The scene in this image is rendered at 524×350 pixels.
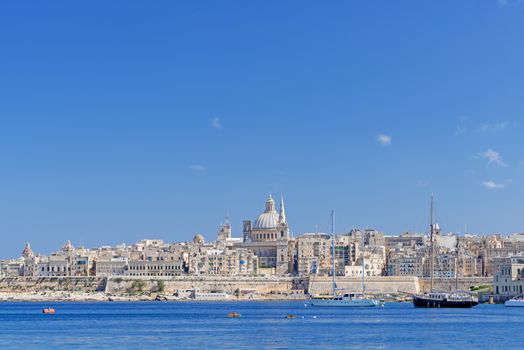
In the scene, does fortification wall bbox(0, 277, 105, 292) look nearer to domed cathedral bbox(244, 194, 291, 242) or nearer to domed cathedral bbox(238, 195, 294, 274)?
domed cathedral bbox(238, 195, 294, 274)

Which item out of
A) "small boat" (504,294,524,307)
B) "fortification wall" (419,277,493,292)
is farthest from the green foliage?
"small boat" (504,294,524,307)

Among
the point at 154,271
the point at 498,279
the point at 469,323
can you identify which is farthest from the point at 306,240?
the point at 469,323

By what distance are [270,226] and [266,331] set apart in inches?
4151

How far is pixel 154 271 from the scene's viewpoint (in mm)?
134750

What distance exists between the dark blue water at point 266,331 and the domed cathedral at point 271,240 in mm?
72332

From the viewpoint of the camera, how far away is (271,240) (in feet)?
518

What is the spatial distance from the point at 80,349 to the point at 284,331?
12745 millimetres

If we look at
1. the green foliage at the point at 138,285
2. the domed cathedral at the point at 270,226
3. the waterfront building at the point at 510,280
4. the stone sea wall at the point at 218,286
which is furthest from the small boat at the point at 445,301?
the domed cathedral at the point at 270,226

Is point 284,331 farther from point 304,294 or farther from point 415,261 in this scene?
point 415,261

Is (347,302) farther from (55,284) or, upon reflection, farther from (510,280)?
(55,284)

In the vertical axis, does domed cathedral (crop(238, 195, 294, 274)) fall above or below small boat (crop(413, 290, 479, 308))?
above

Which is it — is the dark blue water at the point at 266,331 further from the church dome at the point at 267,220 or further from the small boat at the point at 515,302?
the church dome at the point at 267,220

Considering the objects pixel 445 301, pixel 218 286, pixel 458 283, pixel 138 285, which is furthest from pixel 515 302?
pixel 138 285

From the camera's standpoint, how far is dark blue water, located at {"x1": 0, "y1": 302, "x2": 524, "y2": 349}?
48.0 m
